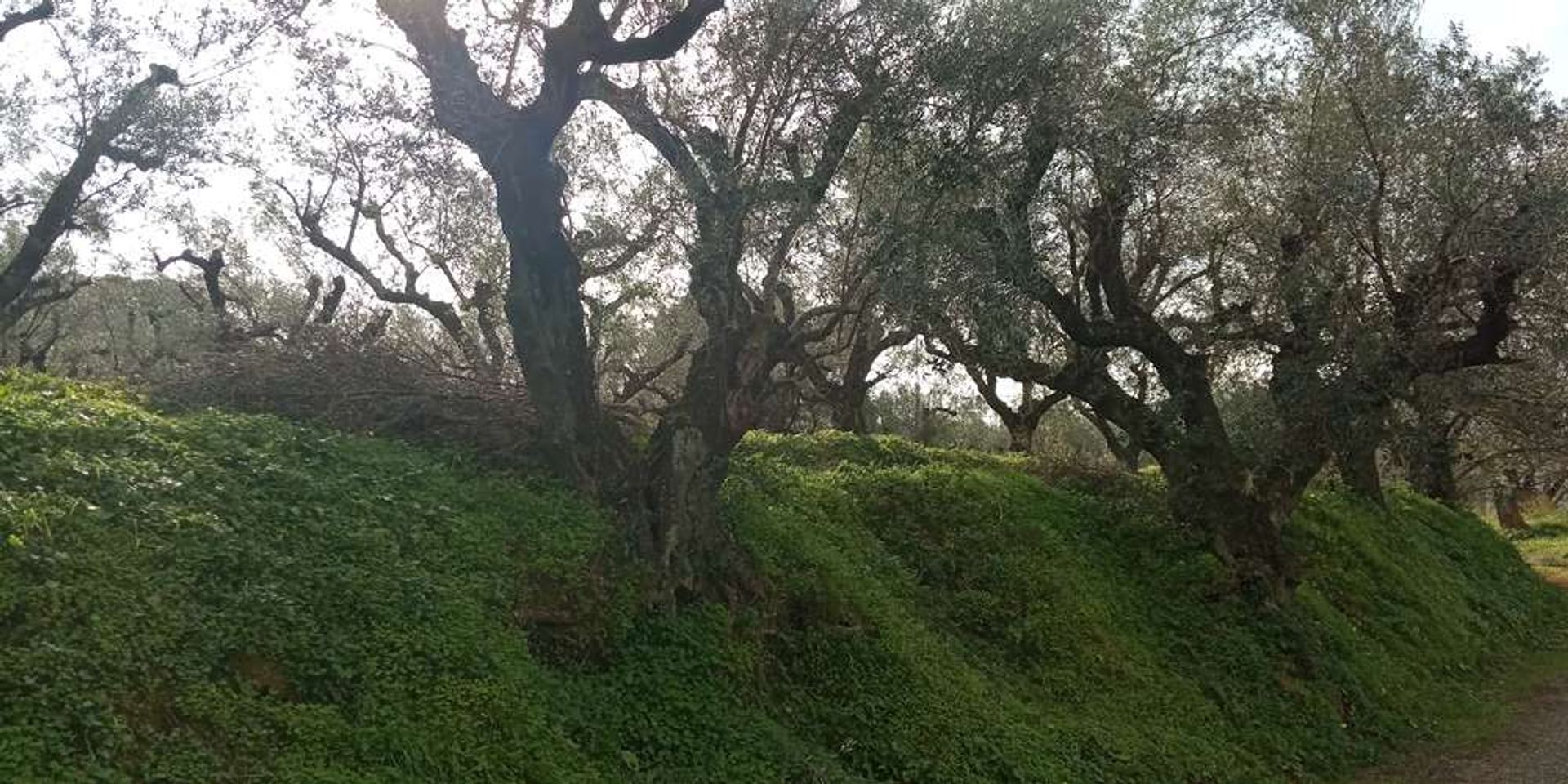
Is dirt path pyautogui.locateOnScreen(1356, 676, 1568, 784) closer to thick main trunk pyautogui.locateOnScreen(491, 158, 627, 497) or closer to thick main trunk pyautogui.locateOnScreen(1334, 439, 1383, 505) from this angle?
thick main trunk pyautogui.locateOnScreen(1334, 439, 1383, 505)

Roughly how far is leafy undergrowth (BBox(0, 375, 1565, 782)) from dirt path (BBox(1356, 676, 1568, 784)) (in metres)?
0.62

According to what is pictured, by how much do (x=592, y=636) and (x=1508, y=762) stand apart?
463 inches

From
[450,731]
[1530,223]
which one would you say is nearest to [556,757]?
[450,731]

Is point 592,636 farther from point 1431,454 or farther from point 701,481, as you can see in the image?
point 1431,454

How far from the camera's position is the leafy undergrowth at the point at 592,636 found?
6.89 meters

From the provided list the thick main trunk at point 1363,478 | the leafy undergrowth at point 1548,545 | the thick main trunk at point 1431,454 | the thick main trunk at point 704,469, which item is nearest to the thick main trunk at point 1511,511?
the leafy undergrowth at point 1548,545

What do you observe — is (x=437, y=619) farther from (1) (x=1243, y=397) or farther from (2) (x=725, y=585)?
(1) (x=1243, y=397)

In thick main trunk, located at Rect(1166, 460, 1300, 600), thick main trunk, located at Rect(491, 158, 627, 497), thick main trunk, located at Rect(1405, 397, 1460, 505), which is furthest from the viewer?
thick main trunk, located at Rect(1405, 397, 1460, 505)

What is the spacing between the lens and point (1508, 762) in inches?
551

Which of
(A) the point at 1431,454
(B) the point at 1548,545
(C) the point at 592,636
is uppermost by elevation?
(B) the point at 1548,545

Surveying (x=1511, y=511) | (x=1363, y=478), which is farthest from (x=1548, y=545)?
(x=1363, y=478)

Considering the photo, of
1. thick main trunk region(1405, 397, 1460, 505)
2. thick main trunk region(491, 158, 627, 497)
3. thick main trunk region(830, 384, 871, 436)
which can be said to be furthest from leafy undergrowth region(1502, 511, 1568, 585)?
thick main trunk region(491, 158, 627, 497)

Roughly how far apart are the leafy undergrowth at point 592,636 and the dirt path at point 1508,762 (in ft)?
2.04

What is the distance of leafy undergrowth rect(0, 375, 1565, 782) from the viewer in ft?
22.6
